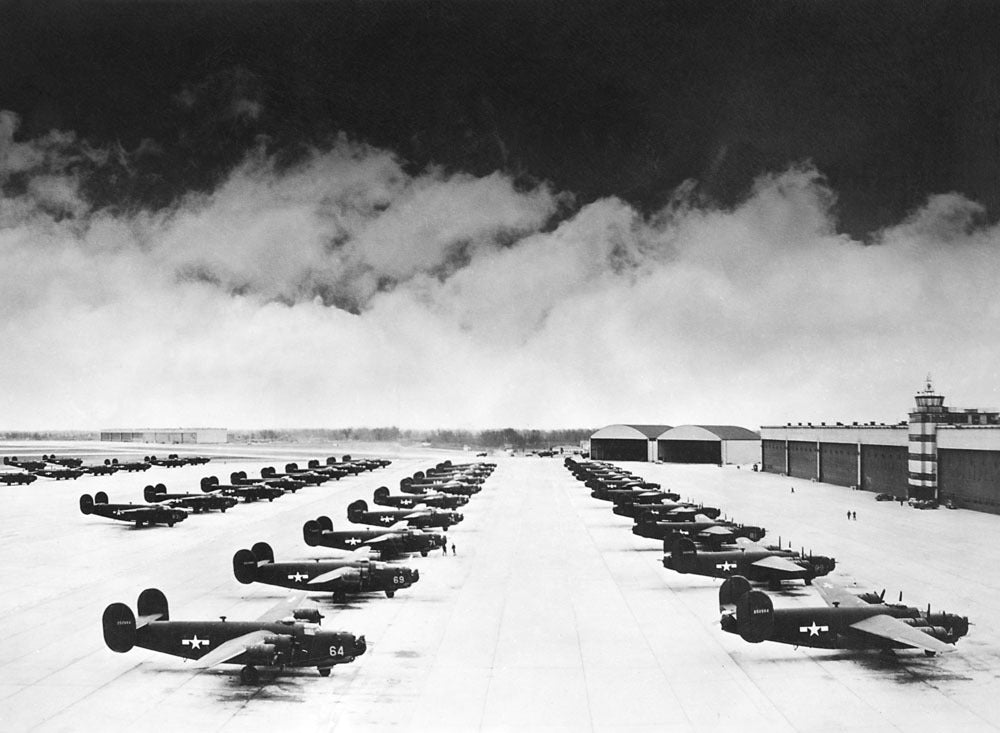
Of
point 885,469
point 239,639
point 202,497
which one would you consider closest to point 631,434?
point 885,469

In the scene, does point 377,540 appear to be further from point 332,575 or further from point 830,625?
point 830,625

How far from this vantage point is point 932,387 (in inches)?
3893

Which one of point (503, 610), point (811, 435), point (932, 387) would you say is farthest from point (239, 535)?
point (811, 435)

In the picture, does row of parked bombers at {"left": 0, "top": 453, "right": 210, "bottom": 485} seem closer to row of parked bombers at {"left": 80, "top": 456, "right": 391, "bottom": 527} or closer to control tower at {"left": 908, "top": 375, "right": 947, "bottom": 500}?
row of parked bombers at {"left": 80, "top": 456, "right": 391, "bottom": 527}

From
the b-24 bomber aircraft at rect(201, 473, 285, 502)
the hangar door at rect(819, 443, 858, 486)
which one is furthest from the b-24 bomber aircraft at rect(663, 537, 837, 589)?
the hangar door at rect(819, 443, 858, 486)

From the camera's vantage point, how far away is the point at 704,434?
18762cm

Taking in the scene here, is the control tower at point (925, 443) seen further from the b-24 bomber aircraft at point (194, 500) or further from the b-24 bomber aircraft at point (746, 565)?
the b-24 bomber aircraft at point (194, 500)

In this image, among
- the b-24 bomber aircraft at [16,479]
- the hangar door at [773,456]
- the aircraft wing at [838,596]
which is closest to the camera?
the aircraft wing at [838,596]

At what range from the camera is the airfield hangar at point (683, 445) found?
185 meters

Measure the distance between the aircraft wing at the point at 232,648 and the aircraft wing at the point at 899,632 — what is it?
28.4 meters

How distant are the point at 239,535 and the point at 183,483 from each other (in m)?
62.9

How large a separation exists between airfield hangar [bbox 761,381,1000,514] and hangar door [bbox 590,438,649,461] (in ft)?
185

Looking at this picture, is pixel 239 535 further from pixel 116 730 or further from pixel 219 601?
pixel 116 730

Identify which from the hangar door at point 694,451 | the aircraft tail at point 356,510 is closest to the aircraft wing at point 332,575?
the aircraft tail at point 356,510
